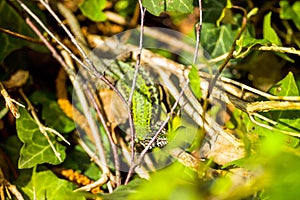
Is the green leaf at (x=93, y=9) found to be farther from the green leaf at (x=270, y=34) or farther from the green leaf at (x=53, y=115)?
the green leaf at (x=270, y=34)

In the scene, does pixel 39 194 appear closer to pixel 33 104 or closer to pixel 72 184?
pixel 72 184

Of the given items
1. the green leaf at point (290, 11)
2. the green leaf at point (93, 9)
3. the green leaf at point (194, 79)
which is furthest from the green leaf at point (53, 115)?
the green leaf at point (290, 11)

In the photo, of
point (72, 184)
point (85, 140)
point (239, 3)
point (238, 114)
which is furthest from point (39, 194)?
point (239, 3)

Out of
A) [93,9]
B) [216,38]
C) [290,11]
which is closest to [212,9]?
[216,38]

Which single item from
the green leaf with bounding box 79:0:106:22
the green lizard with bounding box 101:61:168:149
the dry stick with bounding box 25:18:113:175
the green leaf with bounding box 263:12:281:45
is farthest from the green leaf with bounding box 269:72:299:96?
the green leaf with bounding box 79:0:106:22

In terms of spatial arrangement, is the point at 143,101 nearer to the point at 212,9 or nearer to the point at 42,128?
the point at 42,128

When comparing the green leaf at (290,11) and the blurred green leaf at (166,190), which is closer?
the blurred green leaf at (166,190)
